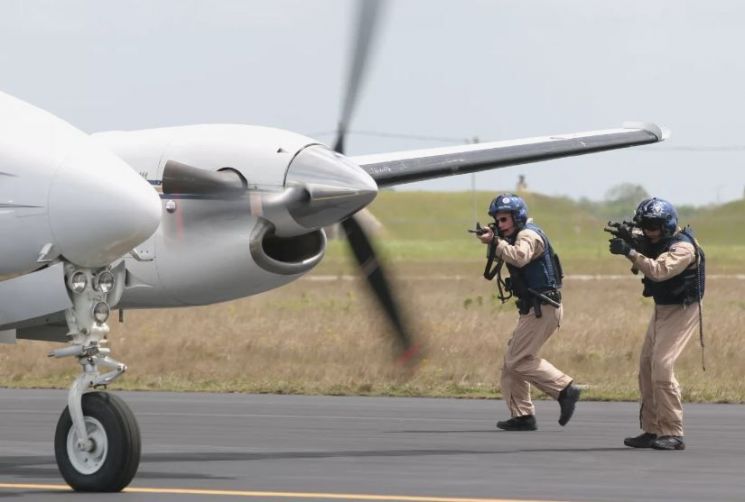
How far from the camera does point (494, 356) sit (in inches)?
973

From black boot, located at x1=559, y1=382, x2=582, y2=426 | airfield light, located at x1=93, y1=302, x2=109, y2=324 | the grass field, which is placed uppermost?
airfield light, located at x1=93, y1=302, x2=109, y2=324

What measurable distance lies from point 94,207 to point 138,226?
0.32 meters

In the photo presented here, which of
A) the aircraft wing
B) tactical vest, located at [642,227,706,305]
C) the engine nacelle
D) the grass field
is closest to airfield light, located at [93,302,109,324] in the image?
the engine nacelle

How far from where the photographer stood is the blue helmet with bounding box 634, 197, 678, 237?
1488 centimetres

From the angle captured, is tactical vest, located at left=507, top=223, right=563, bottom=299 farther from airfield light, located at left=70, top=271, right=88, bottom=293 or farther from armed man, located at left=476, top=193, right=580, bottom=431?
airfield light, located at left=70, top=271, right=88, bottom=293

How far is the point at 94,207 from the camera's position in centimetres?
1098

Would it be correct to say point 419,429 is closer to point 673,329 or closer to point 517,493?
point 673,329

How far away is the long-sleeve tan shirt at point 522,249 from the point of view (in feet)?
51.8

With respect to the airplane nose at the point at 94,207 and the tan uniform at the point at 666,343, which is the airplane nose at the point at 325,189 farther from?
the tan uniform at the point at 666,343

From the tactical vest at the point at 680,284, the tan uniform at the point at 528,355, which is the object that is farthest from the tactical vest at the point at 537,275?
the tactical vest at the point at 680,284

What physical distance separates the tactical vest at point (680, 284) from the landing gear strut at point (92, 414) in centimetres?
516

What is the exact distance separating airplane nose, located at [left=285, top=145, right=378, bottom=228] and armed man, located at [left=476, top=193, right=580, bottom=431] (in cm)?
276

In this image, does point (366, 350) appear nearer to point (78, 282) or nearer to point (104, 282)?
point (104, 282)

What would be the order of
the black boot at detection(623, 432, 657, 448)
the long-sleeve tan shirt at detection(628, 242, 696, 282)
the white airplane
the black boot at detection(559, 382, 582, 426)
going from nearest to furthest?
the white airplane < the long-sleeve tan shirt at detection(628, 242, 696, 282) < the black boot at detection(623, 432, 657, 448) < the black boot at detection(559, 382, 582, 426)
